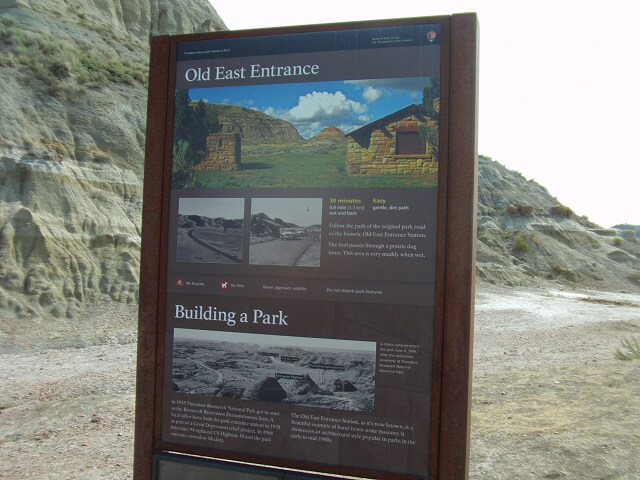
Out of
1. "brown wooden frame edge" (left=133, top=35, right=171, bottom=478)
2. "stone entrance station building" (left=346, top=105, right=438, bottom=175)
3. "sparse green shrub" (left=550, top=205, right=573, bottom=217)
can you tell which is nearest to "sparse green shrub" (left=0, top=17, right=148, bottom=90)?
"brown wooden frame edge" (left=133, top=35, right=171, bottom=478)

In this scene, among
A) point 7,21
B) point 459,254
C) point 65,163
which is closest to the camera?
point 459,254

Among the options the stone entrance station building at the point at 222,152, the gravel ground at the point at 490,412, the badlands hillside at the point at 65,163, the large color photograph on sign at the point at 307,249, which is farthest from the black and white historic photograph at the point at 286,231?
the badlands hillside at the point at 65,163

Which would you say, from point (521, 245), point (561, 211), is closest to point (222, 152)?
point (521, 245)

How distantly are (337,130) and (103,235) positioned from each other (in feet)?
46.3

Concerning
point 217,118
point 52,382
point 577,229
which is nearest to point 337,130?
point 217,118

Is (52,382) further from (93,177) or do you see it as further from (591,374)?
(93,177)

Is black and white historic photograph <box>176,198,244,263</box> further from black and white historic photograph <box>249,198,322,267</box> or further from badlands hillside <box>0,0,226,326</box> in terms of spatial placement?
badlands hillside <box>0,0,226,326</box>

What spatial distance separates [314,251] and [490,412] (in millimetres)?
4709

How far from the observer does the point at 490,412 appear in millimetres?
7125

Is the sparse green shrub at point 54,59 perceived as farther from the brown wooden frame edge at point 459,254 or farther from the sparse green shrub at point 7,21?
the brown wooden frame edge at point 459,254

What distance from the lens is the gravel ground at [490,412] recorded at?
533 centimetres

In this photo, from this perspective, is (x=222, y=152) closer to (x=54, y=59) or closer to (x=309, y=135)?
(x=309, y=135)

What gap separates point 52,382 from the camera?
8.52m

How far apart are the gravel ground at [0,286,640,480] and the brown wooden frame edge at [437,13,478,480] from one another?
228cm
